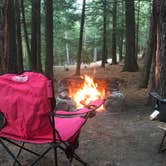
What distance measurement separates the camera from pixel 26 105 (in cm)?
352

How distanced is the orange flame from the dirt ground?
16.1 inches

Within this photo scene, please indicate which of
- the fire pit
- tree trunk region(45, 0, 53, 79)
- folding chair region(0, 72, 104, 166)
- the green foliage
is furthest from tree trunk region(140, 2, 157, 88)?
the green foliage

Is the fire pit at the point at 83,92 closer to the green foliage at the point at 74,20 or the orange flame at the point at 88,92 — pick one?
the orange flame at the point at 88,92

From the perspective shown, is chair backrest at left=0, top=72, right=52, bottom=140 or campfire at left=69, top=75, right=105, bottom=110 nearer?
chair backrest at left=0, top=72, right=52, bottom=140

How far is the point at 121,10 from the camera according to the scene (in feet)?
74.0

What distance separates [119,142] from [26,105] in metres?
2.02

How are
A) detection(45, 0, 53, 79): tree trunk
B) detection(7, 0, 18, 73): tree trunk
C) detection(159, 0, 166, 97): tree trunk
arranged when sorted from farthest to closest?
1. detection(45, 0, 53, 79): tree trunk
2. detection(7, 0, 18, 73): tree trunk
3. detection(159, 0, 166, 97): tree trunk

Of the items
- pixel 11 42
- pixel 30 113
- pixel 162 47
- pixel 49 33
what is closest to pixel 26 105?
pixel 30 113

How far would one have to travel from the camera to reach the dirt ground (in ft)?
14.4

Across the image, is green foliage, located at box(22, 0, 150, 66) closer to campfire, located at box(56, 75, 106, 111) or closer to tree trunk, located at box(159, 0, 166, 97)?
campfire, located at box(56, 75, 106, 111)

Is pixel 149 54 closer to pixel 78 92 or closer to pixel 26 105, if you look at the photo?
pixel 78 92

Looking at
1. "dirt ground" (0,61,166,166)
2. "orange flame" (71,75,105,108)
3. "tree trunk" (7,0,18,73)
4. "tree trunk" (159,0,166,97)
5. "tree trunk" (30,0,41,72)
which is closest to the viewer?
"dirt ground" (0,61,166,166)

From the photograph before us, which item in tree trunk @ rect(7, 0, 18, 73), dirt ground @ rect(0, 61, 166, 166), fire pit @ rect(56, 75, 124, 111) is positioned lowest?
dirt ground @ rect(0, 61, 166, 166)

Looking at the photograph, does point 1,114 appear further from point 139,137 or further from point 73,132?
point 139,137
